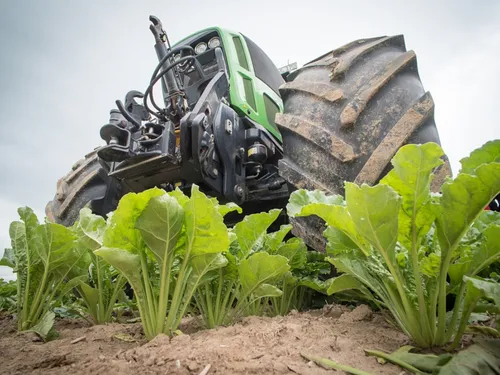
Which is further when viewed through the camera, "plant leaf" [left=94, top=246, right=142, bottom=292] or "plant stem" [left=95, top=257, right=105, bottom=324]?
"plant stem" [left=95, top=257, right=105, bottom=324]

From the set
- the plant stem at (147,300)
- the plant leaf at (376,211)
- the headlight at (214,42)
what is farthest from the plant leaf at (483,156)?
the headlight at (214,42)

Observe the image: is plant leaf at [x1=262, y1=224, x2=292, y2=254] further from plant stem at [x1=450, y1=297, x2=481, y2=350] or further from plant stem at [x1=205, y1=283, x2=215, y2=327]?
plant stem at [x1=450, y1=297, x2=481, y2=350]

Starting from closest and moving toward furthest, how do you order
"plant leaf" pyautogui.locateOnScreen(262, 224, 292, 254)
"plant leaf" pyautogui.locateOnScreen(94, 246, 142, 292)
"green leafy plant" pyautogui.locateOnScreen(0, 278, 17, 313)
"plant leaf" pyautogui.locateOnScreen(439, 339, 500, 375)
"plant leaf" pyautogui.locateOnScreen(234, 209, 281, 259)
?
"plant leaf" pyautogui.locateOnScreen(439, 339, 500, 375) → "plant leaf" pyautogui.locateOnScreen(94, 246, 142, 292) → "plant leaf" pyautogui.locateOnScreen(234, 209, 281, 259) → "plant leaf" pyautogui.locateOnScreen(262, 224, 292, 254) → "green leafy plant" pyautogui.locateOnScreen(0, 278, 17, 313)

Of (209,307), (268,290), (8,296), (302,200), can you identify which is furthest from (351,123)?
(8,296)

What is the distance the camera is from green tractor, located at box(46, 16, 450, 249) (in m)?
1.35

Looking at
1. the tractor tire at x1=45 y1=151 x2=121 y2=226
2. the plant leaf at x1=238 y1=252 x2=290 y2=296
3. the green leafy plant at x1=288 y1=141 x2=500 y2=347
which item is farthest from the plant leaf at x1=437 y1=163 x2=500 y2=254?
the tractor tire at x1=45 y1=151 x2=121 y2=226

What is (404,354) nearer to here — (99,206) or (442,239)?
(442,239)

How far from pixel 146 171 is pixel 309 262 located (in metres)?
0.86

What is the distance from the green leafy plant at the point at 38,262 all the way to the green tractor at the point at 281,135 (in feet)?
1.52

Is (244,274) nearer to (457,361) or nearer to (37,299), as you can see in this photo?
(457,361)

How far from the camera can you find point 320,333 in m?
0.77

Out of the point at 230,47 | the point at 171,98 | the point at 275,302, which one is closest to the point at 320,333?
the point at 275,302

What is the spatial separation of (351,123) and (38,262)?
129 cm

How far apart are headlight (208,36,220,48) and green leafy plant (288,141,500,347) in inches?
76.1
